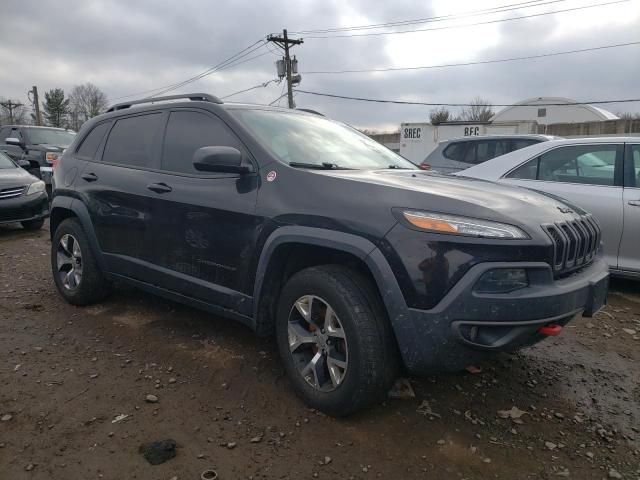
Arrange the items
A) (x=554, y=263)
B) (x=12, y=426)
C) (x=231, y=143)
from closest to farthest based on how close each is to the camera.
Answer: (x=554, y=263), (x=12, y=426), (x=231, y=143)

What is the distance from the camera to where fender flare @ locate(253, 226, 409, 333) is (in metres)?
2.43

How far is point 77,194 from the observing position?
14.4ft

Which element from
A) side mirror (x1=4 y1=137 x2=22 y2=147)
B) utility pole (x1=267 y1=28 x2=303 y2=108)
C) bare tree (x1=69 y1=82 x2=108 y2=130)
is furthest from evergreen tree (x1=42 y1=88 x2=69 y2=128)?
side mirror (x1=4 y1=137 x2=22 y2=147)

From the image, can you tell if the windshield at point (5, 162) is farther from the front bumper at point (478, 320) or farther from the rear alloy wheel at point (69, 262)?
the front bumper at point (478, 320)

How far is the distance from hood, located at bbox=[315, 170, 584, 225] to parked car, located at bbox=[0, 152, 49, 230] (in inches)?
276

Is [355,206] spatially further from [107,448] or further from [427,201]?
[107,448]

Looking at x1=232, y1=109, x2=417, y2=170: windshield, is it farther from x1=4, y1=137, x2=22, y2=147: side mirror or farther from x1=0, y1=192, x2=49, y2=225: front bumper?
x1=4, y1=137, x2=22, y2=147: side mirror

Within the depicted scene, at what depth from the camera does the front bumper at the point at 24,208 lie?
26.1 feet

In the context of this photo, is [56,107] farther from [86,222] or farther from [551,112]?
[86,222]

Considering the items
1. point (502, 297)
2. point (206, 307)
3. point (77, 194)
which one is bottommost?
point (206, 307)

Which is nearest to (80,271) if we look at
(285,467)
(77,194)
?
(77,194)

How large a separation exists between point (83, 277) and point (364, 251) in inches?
115

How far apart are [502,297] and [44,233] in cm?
825

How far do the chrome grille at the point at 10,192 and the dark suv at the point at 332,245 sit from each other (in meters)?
4.88
